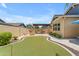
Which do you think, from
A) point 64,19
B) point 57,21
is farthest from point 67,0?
point 57,21

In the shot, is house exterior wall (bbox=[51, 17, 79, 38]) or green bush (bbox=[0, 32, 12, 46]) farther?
house exterior wall (bbox=[51, 17, 79, 38])

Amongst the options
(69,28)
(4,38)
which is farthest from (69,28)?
(4,38)

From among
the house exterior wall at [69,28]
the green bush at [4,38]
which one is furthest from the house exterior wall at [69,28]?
the green bush at [4,38]

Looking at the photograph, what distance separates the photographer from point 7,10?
28.7 ft

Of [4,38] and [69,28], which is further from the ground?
[69,28]

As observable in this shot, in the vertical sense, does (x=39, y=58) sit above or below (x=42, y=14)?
below

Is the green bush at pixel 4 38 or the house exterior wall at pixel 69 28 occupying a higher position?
the house exterior wall at pixel 69 28

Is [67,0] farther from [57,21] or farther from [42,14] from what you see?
[57,21]

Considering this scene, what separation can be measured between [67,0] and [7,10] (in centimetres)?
641

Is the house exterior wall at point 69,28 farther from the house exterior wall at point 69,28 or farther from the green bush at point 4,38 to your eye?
the green bush at point 4,38

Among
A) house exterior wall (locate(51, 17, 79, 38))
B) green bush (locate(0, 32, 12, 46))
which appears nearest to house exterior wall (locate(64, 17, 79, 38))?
house exterior wall (locate(51, 17, 79, 38))

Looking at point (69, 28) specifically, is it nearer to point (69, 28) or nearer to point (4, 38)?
point (69, 28)

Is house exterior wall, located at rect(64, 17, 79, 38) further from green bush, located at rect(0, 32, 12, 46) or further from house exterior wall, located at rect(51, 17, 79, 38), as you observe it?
green bush, located at rect(0, 32, 12, 46)

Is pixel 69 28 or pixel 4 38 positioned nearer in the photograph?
pixel 4 38
